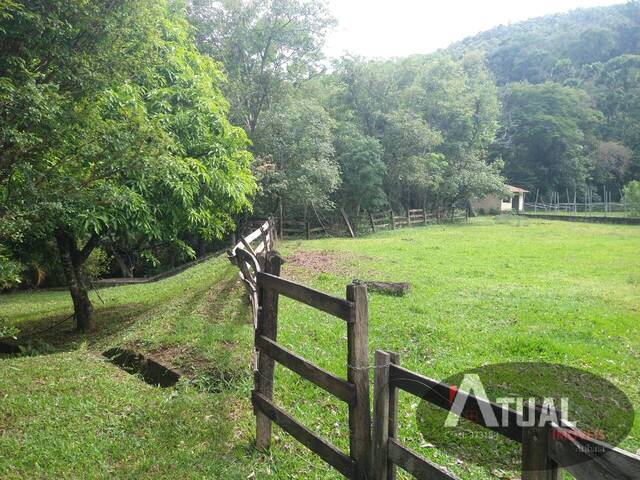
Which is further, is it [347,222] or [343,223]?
[343,223]

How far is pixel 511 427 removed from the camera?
2.13 m

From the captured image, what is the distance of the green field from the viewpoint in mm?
3986

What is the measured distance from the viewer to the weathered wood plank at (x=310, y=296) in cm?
313

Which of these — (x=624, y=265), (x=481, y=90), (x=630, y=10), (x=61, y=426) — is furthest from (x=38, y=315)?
(x=630, y=10)

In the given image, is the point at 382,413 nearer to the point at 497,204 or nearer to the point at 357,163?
the point at 357,163

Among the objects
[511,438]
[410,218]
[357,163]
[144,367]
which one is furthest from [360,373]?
[410,218]

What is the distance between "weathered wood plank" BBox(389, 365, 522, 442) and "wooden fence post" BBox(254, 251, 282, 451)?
149 centimetres

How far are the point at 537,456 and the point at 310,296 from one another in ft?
6.25

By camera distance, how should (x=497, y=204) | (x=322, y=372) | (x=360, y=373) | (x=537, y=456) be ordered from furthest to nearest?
(x=497, y=204) < (x=322, y=372) < (x=360, y=373) < (x=537, y=456)

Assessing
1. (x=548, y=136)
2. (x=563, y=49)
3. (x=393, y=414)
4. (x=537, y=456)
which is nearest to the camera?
(x=537, y=456)

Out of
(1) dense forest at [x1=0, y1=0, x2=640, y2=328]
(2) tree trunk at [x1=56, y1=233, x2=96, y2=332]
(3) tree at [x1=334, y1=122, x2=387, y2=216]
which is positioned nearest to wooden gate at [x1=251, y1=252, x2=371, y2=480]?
(1) dense forest at [x1=0, y1=0, x2=640, y2=328]

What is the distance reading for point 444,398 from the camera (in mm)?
2508

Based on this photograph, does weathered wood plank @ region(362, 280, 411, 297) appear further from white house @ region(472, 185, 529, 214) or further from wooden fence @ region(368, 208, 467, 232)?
white house @ region(472, 185, 529, 214)

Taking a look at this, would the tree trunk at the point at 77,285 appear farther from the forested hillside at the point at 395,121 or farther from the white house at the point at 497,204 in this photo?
the white house at the point at 497,204
